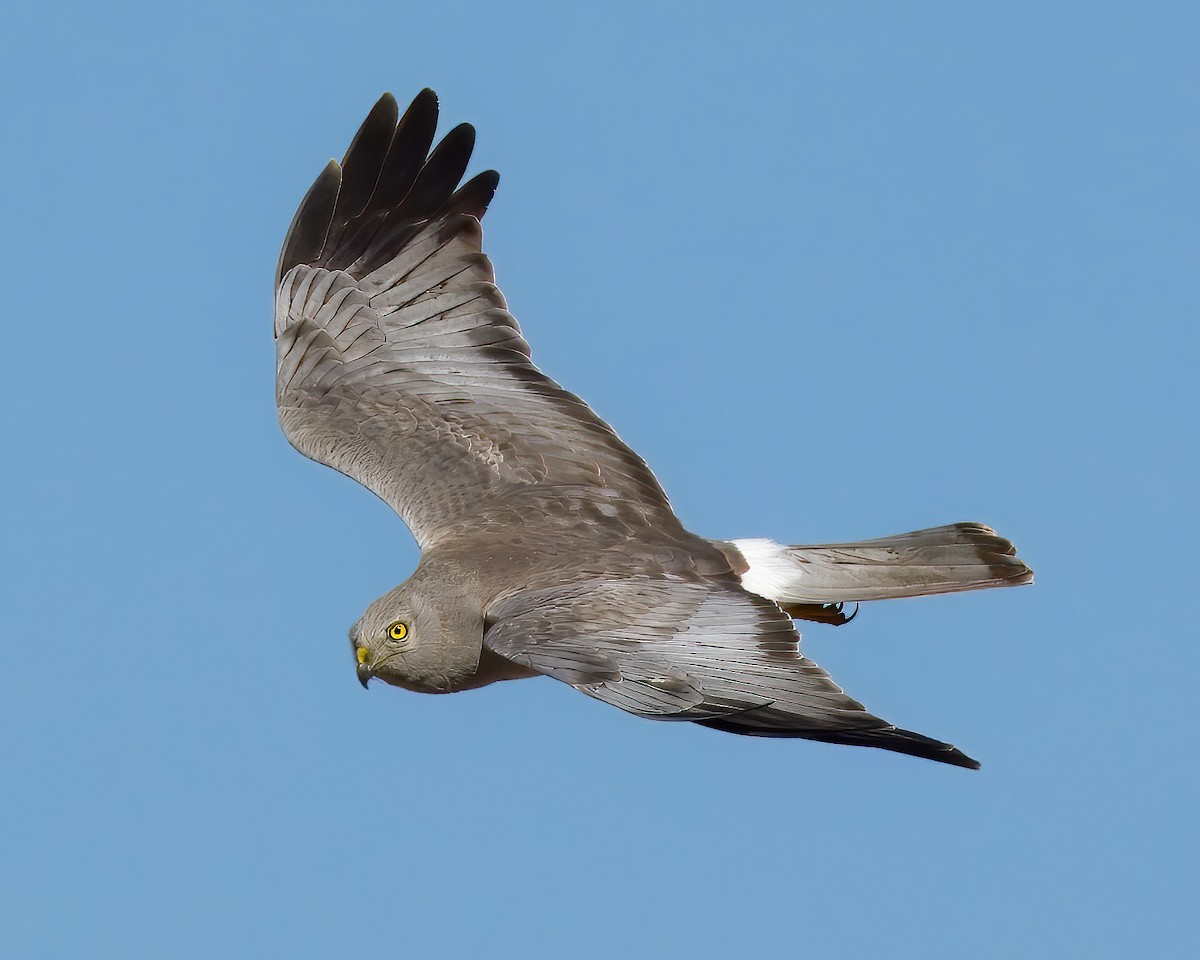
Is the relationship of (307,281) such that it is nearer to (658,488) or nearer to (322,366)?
(322,366)

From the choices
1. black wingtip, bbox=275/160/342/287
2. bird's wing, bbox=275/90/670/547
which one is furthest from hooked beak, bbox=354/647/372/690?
black wingtip, bbox=275/160/342/287

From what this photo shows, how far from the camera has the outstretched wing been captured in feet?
25.9

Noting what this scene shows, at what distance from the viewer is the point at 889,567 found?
997 centimetres

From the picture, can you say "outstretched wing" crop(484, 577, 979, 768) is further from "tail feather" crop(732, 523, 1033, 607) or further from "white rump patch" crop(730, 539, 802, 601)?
"tail feather" crop(732, 523, 1033, 607)

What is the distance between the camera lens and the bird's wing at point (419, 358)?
412 inches

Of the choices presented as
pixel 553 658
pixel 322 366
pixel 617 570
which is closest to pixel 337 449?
pixel 322 366

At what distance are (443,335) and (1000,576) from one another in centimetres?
348

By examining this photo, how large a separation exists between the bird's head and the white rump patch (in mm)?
1488

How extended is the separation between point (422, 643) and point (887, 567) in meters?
2.50

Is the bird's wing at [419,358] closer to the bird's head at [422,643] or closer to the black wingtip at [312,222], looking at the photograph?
the black wingtip at [312,222]

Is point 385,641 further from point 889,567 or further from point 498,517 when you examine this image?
point 889,567

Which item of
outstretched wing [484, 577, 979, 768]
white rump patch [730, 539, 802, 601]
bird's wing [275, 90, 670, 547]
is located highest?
bird's wing [275, 90, 670, 547]

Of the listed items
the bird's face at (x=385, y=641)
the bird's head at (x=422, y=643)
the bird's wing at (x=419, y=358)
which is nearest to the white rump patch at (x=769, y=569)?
the bird's wing at (x=419, y=358)

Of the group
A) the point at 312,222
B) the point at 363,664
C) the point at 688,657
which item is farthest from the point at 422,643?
the point at 312,222
